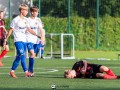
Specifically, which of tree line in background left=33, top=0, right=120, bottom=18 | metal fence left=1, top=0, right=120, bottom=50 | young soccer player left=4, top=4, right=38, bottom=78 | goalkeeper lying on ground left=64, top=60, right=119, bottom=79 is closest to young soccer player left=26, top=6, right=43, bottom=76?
young soccer player left=4, top=4, right=38, bottom=78

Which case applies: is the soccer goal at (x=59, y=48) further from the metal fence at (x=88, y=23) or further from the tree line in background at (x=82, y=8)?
the tree line in background at (x=82, y=8)

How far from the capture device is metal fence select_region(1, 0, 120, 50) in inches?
1532

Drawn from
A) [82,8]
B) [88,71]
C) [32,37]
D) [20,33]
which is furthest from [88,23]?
[88,71]

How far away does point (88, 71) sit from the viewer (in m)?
14.8

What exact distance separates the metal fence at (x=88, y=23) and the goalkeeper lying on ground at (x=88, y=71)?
2339 centimetres

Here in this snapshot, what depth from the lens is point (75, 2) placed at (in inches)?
1711

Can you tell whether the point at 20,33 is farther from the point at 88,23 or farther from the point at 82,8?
the point at 82,8

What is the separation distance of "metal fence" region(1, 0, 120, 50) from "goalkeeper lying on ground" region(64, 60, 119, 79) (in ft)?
76.7

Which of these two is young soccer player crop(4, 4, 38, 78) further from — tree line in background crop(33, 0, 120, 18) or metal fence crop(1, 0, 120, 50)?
tree line in background crop(33, 0, 120, 18)

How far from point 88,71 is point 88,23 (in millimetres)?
25420

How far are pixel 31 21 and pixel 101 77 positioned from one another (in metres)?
3.22

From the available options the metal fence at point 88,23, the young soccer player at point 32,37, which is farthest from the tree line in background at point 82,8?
the young soccer player at point 32,37

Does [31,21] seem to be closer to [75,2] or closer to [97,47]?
[97,47]

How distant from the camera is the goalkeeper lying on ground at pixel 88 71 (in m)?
14.6
